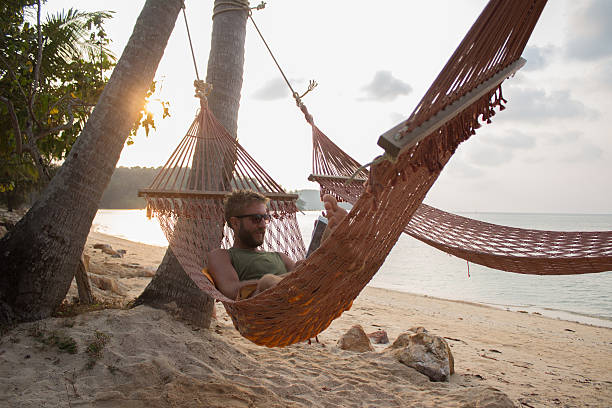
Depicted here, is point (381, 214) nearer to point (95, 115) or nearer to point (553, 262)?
point (553, 262)

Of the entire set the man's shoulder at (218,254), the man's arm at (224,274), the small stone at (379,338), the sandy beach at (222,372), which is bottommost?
the small stone at (379,338)

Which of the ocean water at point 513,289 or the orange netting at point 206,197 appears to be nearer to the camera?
the orange netting at point 206,197

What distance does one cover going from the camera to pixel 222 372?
2.07 m

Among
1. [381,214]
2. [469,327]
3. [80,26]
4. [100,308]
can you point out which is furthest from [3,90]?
[469,327]

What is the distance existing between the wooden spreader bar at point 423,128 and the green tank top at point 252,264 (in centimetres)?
96

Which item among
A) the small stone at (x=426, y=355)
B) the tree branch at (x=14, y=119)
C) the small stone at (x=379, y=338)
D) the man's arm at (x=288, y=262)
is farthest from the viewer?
the small stone at (x=379, y=338)

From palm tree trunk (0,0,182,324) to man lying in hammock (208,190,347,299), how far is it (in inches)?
36.1

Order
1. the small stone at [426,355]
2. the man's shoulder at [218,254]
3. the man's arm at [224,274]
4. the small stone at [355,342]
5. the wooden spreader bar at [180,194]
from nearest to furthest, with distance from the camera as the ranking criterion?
the man's arm at [224,274]
the man's shoulder at [218,254]
the wooden spreader bar at [180,194]
the small stone at [426,355]
the small stone at [355,342]

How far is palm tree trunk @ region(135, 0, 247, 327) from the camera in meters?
2.49

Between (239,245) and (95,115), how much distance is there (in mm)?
1190

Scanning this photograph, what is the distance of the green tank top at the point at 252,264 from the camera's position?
1.67 m

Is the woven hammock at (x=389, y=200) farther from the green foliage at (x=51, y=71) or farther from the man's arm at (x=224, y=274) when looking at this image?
the green foliage at (x=51, y=71)

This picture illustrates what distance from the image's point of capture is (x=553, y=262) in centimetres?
167

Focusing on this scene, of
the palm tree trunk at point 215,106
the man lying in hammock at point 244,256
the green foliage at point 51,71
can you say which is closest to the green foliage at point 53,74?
the green foliage at point 51,71
